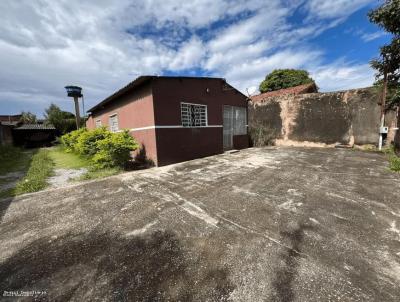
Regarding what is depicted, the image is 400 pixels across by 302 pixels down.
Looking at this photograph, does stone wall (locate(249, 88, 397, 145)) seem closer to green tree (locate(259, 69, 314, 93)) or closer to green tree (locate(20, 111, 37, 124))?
green tree (locate(259, 69, 314, 93))

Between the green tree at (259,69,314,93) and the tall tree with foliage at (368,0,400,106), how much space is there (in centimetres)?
1600

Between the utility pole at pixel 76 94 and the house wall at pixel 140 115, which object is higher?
the utility pole at pixel 76 94

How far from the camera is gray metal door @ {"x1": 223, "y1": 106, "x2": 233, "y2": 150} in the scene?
10086mm

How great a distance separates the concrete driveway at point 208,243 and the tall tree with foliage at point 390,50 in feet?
19.3

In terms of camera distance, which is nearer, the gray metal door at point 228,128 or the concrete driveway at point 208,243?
the concrete driveway at point 208,243

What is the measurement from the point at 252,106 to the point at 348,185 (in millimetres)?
10233

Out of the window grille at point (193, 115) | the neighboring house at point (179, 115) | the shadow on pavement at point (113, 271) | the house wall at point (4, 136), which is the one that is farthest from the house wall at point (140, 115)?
the house wall at point (4, 136)

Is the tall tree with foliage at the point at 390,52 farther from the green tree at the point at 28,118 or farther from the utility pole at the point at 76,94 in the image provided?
the green tree at the point at 28,118

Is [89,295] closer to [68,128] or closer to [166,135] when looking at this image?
[166,135]

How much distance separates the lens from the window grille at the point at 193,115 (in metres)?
8.07

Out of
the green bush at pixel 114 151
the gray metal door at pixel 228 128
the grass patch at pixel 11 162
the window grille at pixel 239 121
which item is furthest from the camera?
the window grille at pixel 239 121

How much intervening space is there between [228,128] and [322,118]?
5.35m

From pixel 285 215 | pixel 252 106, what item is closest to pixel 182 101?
pixel 285 215

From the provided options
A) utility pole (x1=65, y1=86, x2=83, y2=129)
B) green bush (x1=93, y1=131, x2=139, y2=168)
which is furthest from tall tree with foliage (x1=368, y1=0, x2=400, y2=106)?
utility pole (x1=65, y1=86, x2=83, y2=129)
